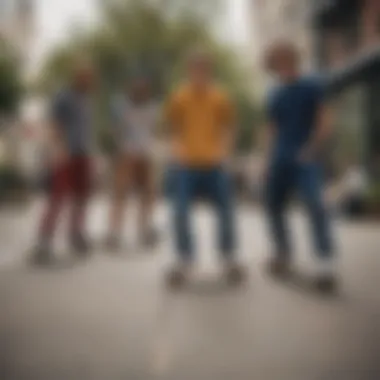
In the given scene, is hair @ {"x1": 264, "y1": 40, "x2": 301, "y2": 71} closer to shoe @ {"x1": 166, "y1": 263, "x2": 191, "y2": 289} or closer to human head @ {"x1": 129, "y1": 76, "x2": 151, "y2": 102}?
human head @ {"x1": 129, "y1": 76, "x2": 151, "y2": 102}

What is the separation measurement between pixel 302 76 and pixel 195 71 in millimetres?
174

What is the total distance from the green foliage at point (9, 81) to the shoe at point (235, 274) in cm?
44

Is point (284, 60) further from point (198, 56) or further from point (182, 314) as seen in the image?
point (182, 314)

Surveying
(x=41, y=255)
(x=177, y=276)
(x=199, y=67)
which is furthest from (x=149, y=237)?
(x=199, y=67)

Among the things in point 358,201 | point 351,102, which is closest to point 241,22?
point 351,102

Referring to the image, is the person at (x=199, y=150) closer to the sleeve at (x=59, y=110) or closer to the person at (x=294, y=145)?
the person at (x=294, y=145)

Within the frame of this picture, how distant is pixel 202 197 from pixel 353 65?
327mm

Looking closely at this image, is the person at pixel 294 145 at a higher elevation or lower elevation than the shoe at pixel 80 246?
higher

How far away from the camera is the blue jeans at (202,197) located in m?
1.11

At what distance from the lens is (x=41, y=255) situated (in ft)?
3.84

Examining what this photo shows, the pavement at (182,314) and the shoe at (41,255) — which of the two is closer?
the pavement at (182,314)

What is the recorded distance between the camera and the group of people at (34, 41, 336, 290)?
3.67 ft

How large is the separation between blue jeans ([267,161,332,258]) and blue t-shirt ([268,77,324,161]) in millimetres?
23

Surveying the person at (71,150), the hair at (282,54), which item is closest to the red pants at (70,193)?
the person at (71,150)
